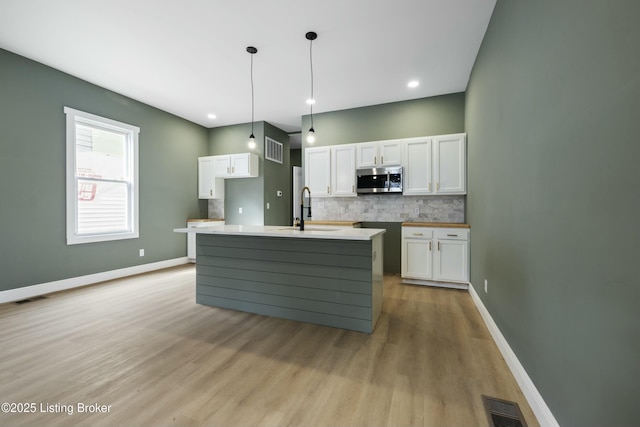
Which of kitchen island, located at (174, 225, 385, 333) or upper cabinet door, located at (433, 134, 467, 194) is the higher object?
upper cabinet door, located at (433, 134, 467, 194)

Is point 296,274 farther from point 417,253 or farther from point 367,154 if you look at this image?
point 367,154

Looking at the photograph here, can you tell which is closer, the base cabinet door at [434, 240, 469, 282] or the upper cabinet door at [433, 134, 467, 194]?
the base cabinet door at [434, 240, 469, 282]

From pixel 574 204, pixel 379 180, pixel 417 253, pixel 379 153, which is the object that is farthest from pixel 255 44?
pixel 417 253

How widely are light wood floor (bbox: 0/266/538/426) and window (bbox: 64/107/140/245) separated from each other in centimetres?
138

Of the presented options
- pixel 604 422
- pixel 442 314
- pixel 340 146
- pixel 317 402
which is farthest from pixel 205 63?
pixel 604 422

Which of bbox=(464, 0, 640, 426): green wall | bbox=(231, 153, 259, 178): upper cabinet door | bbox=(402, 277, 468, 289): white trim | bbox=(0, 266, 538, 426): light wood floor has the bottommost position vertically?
bbox=(0, 266, 538, 426): light wood floor

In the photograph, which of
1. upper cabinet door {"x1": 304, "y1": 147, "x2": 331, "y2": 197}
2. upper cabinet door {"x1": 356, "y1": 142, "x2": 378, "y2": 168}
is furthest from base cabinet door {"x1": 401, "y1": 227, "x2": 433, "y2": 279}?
upper cabinet door {"x1": 304, "y1": 147, "x2": 331, "y2": 197}

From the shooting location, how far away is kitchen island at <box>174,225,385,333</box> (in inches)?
94.7

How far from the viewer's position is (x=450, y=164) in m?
3.98

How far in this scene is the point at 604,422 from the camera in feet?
3.10

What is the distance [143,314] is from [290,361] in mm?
1927

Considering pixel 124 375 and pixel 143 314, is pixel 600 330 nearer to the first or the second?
pixel 124 375

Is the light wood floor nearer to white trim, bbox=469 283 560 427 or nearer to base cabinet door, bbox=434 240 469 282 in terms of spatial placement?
white trim, bbox=469 283 560 427

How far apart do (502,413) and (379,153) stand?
12.0ft
